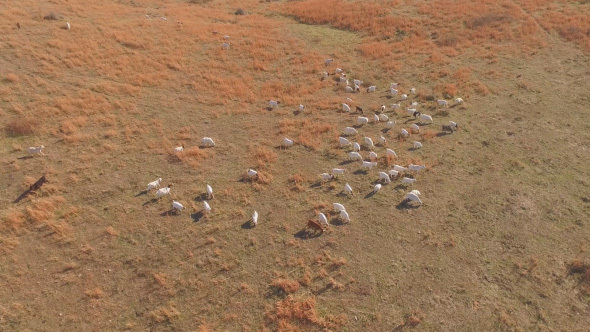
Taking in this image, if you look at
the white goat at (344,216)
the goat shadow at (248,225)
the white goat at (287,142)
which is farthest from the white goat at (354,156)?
the goat shadow at (248,225)

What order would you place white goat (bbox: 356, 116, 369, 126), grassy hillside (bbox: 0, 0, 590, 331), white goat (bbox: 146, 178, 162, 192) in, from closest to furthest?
grassy hillside (bbox: 0, 0, 590, 331) < white goat (bbox: 146, 178, 162, 192) < white goat (bbox: 356, 116, 369, 126)

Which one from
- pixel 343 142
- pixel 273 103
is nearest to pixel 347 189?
pixel 343 142

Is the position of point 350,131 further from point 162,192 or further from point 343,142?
point 162,192

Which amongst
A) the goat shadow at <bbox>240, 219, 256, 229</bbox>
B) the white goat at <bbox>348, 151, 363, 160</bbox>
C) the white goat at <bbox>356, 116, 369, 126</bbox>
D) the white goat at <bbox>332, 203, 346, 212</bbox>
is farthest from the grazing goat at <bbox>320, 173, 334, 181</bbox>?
the white goat at <bbox>356, 116, 369, 126</bbox>

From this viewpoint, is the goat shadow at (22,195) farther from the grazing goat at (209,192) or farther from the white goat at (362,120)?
the white goat at (362,120)

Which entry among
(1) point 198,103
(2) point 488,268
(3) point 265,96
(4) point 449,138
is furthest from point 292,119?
(2) point 488,268

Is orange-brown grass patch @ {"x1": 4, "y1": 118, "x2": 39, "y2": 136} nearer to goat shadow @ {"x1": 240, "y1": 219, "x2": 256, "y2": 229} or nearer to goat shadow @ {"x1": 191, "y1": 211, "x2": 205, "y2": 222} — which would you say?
goat shadow @ {"x1": 191, "y1": 211, "x2": 205, "y2": 222}

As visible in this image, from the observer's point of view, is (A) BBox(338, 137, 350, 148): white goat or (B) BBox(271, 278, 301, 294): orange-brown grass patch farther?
(A) BBox(338, 137, 350, 148): white goat
